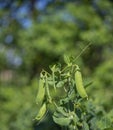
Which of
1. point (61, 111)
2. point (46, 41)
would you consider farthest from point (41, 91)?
point (46, 41)

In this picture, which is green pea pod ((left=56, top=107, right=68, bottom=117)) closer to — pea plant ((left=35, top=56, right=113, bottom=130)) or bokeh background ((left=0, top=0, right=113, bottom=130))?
pea plant ((left=35, top=56, right=113, bottom=130))

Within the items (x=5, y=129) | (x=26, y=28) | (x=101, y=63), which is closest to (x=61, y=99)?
(x=5, y=129)

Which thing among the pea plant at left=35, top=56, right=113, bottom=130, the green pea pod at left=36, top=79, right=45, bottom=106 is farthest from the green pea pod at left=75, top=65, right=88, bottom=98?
the green pea pod at left=36, top=79, right=45, bottom=106

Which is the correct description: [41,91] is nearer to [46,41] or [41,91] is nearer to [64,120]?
[64,120]

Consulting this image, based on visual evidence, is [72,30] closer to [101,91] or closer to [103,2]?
[103,2]

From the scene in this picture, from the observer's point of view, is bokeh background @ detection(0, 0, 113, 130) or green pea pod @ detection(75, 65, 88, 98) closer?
green pea pod @ detection(75, 65, 88, 98)

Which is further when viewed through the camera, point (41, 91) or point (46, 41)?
point (46, 41)

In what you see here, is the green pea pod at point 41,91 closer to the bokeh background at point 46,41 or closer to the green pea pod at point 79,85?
the green pea pod at point 79,85

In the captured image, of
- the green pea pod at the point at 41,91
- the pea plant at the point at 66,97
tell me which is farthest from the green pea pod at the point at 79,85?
the green pea pod at the point at 41,91
